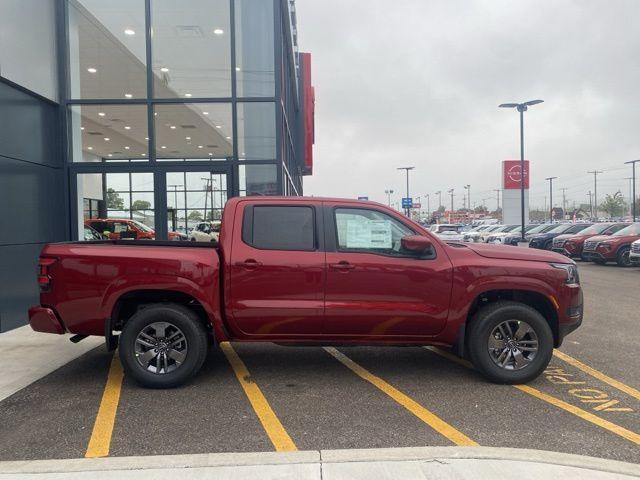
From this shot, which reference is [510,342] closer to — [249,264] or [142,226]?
[249,264]

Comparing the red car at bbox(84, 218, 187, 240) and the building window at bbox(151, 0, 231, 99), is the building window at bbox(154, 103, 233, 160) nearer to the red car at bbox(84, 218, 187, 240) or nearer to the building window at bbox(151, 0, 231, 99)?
the building window at bbox(151, 0, 231, 99)

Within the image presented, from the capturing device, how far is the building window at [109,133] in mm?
9898

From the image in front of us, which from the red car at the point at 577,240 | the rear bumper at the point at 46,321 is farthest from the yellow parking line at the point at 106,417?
the red car at the point at 577,240

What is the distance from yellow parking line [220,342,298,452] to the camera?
12.1 ft

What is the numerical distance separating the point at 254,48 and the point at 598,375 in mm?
8725

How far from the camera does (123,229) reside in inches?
413

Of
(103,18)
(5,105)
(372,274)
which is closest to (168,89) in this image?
(103,18)

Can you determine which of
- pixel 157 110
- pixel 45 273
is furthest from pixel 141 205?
pixel 45 273

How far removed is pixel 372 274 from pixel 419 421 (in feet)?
4.60

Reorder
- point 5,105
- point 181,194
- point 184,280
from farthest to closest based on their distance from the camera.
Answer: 1. point 181,194
2. point 5,105
3. point 184,280

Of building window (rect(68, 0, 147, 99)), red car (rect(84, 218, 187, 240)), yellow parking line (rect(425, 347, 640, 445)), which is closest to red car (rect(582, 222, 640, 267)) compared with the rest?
red car (rect(84, 218, 187, 240))

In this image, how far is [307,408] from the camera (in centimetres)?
438

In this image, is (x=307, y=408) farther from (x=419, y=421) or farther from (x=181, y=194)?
(x=181, y=194)

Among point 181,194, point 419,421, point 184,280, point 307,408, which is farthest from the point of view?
point 181,194
